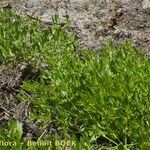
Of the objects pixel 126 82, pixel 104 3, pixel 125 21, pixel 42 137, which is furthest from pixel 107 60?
pixel 104 3

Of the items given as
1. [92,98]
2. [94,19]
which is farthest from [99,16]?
[92,98]

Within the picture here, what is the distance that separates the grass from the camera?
296cm

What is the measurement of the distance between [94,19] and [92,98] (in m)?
1.68

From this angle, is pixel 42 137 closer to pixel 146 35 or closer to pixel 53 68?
pixel 53 68

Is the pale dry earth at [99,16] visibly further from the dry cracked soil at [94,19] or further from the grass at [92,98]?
the grass at [92,98]

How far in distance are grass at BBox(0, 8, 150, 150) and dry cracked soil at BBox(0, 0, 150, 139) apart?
0.35m

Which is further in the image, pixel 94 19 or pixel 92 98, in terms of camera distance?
pixel 94 19

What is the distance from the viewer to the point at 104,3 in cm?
482

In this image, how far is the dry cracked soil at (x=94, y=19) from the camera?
4.16m

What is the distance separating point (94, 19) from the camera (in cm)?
463

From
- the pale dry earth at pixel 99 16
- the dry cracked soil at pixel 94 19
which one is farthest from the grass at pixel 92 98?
the pale dry earth at pixel 99 16

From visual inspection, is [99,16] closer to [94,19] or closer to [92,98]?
[94,19]

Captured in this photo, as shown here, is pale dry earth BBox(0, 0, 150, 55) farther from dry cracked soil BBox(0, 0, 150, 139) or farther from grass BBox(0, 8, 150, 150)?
grass BBox(0, 8, 150, 150)

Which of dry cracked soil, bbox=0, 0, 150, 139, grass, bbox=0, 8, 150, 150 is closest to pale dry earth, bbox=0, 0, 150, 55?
dry cracked soil, bbox=0, 0, 150, 139
